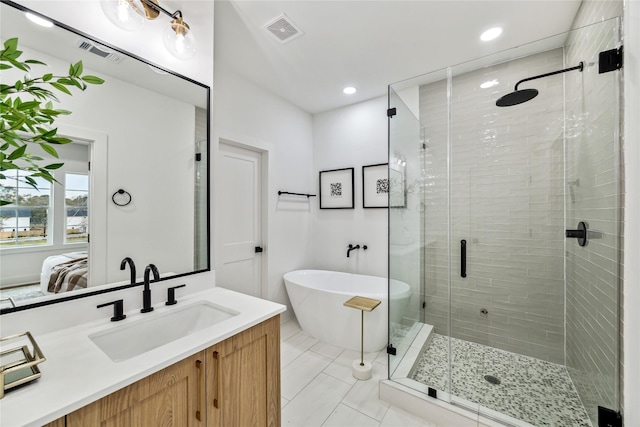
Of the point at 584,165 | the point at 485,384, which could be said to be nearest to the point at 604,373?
the point at 485,384

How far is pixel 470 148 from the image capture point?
2.49m

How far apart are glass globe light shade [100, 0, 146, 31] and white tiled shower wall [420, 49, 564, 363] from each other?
2.42m

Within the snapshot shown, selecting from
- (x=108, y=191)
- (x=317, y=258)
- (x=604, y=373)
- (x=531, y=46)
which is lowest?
(x=604, y=373)

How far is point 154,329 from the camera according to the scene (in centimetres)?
130

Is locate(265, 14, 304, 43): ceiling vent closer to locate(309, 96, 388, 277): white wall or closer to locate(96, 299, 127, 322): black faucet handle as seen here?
locate(309, 96, 388, 277): white wall

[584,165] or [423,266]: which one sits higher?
[584,165]

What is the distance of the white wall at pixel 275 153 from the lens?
2.58 metres

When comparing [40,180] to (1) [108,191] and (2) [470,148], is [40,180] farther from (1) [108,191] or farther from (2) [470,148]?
(2) [470,148]

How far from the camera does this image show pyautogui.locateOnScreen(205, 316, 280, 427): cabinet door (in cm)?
108

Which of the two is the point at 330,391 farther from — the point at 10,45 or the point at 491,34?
the point at 491,34

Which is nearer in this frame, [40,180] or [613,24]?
[40,180]

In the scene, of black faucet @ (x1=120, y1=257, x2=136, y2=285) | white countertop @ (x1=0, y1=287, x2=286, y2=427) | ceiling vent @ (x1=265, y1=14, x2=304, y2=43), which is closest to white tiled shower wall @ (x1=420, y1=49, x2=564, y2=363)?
ceiling vent @ (x1=265, y1=14, x2=304, y2=43)

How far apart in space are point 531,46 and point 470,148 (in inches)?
33.3

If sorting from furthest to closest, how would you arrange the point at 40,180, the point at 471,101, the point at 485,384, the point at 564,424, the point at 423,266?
the point at 423,266 → the point at 471,101 → the point at 485,384 → the point at 564,424 → the point at 40,180
